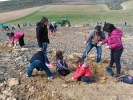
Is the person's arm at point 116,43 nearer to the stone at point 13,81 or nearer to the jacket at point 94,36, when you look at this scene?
the jacket at point 94,36

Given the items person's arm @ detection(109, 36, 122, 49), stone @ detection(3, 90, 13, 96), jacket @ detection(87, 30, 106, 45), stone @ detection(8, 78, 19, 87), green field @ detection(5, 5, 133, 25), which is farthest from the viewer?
green field @ detection(5, 5, 133, 25)

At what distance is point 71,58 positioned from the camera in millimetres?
10914

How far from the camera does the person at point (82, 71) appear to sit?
767 centimetres

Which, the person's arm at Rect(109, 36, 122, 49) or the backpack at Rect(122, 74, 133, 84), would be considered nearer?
the person's arm at Rect(109, 36, 122, 49)

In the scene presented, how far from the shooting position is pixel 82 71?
25.3 ft

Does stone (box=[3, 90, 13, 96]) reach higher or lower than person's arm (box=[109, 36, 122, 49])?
lower

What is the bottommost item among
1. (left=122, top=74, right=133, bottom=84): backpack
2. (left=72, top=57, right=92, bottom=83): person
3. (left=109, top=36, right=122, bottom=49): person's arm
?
(left=122, top=74, right=133, bottom=84): backpack

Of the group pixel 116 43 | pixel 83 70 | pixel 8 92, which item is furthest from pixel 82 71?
pixel 8 92

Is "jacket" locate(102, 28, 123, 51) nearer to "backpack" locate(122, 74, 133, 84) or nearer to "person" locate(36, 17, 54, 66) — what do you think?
"backpack" locate(122, 74, 133, 84)

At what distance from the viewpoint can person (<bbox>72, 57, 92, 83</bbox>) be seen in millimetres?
7672

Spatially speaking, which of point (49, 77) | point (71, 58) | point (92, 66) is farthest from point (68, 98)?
point (71, 58)

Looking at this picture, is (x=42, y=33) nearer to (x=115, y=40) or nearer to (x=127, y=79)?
(x=115, y=40)

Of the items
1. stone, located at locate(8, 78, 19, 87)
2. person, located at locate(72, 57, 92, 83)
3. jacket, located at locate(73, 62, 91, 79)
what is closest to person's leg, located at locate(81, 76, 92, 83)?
person, located at locate(72, 57, 92, 83)

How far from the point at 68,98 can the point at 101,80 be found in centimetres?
184
